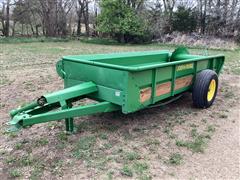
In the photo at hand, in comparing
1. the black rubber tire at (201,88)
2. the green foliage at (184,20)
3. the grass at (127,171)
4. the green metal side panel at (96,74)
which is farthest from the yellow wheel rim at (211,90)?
the green foliage at (184,20)

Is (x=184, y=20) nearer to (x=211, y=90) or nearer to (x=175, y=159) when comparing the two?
(x=211, y=90)

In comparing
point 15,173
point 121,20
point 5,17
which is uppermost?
point 5,17

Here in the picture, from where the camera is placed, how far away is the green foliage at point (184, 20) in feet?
56.5

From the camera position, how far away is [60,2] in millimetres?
19203

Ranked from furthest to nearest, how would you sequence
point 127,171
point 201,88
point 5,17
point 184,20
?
1. point 5,17
2. point 184,20
3. point 201,88
4. point 127,171

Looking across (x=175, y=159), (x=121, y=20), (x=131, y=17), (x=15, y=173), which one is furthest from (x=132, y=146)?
(x=131, y=17)

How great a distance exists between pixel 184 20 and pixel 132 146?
50.3ft

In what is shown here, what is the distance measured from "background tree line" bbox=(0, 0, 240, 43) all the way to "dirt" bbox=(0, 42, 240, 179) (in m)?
12.8

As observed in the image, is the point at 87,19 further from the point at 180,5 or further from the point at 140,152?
the point at 140,152

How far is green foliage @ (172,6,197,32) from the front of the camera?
56.5ft

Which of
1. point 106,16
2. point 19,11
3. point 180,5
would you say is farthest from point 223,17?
point 19,11

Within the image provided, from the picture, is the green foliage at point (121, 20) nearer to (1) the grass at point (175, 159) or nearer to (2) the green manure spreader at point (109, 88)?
(2) the green manure spreader at point (109, 88)

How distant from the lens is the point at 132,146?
3146 mm

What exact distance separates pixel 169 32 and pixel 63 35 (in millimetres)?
7724
